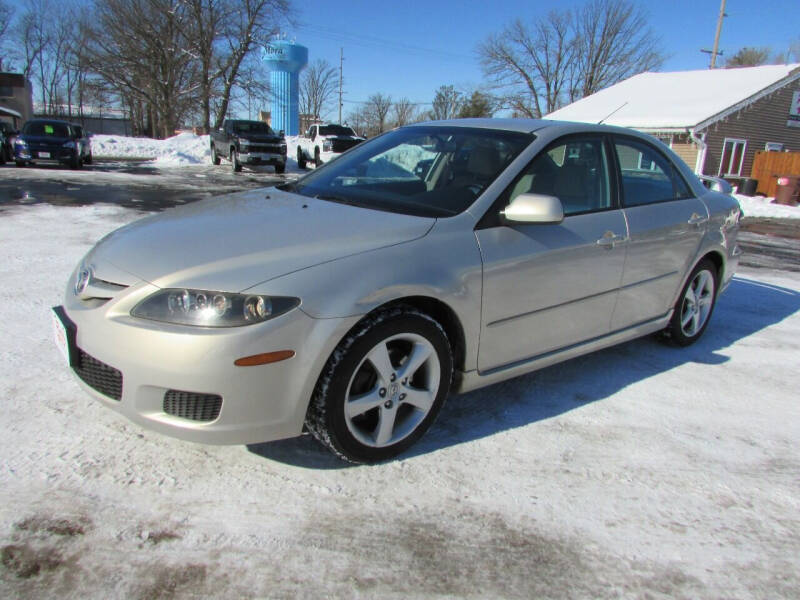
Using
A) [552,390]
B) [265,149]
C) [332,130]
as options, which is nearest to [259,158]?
[265,149]

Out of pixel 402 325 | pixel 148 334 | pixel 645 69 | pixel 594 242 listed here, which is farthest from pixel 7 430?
pixel 645 69

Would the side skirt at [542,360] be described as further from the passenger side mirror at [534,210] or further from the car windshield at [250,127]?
the car windshield at [250,127]

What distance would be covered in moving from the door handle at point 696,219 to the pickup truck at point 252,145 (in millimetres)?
18651

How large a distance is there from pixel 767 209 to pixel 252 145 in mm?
16778

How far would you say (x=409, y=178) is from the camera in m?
3.51

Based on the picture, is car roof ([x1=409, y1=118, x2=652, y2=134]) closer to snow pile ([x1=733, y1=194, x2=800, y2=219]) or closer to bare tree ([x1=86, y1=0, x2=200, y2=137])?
snow pile ([x1=733, y1=194, x2=800, y2=219])

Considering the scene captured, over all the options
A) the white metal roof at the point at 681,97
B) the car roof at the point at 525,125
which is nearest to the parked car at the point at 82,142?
the white metal roof at the point at 681,97

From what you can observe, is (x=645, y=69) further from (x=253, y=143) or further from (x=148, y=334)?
(x=148, y=334)

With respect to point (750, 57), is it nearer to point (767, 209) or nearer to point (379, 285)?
point (767, 209)

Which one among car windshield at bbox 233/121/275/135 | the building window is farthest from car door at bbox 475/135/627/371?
the building window

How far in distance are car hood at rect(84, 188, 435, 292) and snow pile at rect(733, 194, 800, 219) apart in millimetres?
16559

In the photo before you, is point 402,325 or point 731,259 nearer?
point 402,325

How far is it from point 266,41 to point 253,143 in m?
19.9

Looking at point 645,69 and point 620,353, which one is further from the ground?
point 645,69
